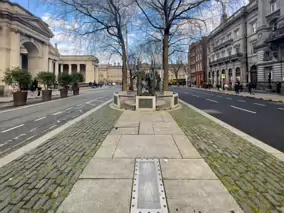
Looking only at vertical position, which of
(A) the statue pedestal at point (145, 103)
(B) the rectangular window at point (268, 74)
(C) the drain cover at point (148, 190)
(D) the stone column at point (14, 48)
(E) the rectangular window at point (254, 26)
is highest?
(E) the rectangular window at point (254, 26)

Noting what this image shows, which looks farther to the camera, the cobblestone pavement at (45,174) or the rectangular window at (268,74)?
the rectangular window at (268,74)

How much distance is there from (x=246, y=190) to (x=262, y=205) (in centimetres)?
41

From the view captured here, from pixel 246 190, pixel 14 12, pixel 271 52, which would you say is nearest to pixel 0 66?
pixel 14 12

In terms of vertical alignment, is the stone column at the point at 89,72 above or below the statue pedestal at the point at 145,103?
above

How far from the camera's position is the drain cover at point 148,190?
2.76 meters

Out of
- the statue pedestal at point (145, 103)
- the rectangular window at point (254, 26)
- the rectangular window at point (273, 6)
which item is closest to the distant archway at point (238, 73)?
the rectangular window at point (254, 26)

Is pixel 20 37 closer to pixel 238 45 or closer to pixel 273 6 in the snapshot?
pixel 273 6

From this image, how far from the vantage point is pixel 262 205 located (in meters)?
2.83

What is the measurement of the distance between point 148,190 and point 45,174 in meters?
2.09

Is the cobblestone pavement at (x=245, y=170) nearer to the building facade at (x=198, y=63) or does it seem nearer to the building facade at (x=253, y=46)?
the building facade at (x=253, y=46)

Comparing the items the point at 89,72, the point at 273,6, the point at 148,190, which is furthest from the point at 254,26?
the point at 89,72

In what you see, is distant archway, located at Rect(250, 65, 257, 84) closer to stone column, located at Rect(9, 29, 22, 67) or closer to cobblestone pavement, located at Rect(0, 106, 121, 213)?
cobblestone pavement, located at Rect(0, 106, 121, 213)

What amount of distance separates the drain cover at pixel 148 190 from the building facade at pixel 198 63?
68.0m

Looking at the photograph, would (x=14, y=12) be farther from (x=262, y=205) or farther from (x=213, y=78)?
(x=213, y=78)
